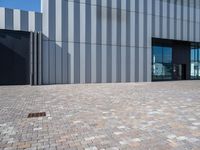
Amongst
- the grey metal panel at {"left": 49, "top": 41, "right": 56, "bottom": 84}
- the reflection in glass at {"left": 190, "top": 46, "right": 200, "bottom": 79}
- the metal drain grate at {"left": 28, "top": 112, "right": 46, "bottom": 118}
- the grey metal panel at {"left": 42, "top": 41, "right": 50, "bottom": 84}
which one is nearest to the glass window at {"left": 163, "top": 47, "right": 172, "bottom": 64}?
the reflection in glass at {"left": 190, "top": 46, "right": 200, "bottom": 79}

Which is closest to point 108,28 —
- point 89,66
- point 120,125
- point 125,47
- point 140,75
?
point 125,47

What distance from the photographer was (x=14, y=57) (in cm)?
2078

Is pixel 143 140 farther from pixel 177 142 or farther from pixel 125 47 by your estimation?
pixel 125 47

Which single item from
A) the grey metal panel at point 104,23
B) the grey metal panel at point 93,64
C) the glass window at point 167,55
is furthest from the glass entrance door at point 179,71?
the grey metal panel at point 93,64

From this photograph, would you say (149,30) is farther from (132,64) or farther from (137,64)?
(132,64)

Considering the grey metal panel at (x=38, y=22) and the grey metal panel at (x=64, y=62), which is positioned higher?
the grey metal panel at (x=38, y=22)

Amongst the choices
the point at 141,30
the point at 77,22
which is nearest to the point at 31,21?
the point at 77,22

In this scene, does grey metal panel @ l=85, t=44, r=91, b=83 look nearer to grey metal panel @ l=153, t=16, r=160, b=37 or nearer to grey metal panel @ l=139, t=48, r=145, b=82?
grey metal panel @ l=139, t=48, r=145, b=82

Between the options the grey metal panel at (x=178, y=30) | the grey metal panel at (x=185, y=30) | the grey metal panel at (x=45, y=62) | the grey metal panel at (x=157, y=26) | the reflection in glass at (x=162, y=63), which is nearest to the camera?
the grey metal panel at (x=45, y=62)

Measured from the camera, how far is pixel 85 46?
904 inches

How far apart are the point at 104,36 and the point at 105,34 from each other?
9.8 inches

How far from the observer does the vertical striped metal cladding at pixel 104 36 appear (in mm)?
21781

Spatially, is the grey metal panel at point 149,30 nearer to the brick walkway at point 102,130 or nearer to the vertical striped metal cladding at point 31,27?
the vertical striped metal cladding at point 31,27

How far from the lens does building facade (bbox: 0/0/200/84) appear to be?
70.2ft
